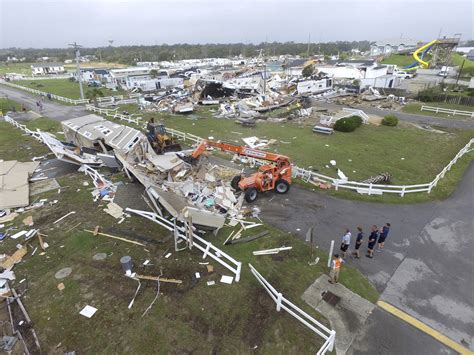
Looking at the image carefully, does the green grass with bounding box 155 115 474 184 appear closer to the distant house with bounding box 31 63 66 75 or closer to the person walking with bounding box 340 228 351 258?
the person walking with bounding box 340 228 351 258

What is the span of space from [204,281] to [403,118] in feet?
105

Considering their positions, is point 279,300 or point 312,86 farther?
point 312,86

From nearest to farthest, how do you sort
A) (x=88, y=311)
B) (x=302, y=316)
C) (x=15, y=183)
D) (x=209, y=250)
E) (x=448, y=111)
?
(x=302, y=316), (x=88, y=311), (x=209, y=250), (x=15, y=183), (x=448, y=111)

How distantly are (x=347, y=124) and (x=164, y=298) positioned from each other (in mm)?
23521

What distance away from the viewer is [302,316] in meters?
8.23

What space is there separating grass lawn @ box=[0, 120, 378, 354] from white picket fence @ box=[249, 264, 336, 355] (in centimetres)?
21

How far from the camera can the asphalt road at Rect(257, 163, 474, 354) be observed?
8125 mm

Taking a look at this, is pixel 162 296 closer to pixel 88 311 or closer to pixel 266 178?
pixel 88 311

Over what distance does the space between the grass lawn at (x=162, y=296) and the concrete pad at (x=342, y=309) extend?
10.5 inches

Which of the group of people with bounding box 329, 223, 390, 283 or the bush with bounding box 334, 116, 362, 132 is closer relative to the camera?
the group of people with bounding box 329, 223, 390, 283

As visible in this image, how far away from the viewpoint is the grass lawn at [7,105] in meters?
37.2

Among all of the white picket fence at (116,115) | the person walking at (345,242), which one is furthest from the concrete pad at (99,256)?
the white picket fence at (116,115)

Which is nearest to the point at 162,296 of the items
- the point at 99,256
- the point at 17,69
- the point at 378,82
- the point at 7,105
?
the point at 99,256

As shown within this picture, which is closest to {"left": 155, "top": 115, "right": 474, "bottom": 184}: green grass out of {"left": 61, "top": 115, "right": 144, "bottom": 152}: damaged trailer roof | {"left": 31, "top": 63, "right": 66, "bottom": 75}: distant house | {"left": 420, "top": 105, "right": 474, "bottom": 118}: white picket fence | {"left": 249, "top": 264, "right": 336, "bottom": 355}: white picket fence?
{"left": 420, "top": 105, "right": 474, "bottom": 118}: white picket fence
